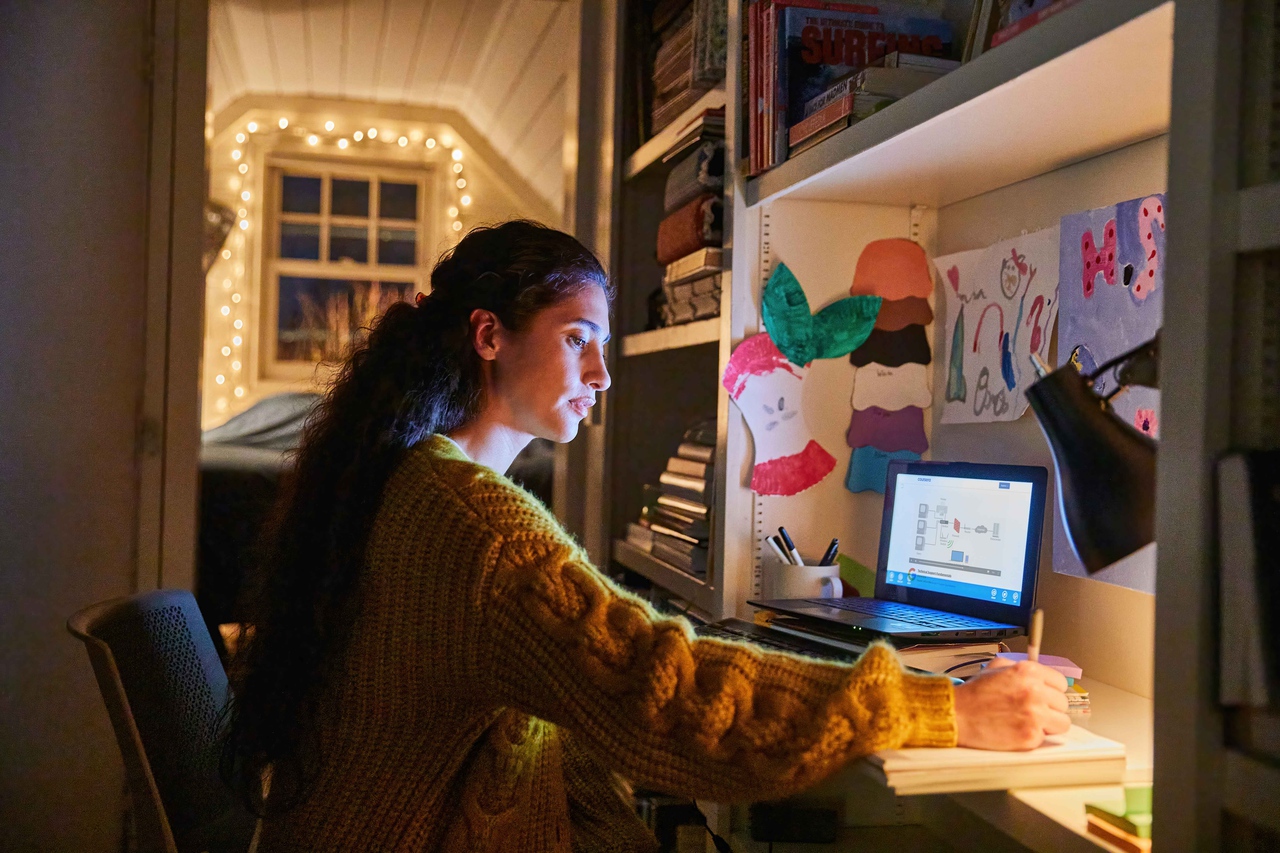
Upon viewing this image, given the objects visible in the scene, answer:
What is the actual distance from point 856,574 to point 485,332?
2.40 ft

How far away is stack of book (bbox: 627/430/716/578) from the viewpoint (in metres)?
1.88

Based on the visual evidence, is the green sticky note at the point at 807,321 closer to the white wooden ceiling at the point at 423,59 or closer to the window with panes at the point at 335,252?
the white wooden ceiling at the point at 423,59

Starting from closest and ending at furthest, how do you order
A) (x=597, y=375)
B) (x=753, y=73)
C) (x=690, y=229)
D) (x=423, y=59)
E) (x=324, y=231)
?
(x=597, y=375)
(x=753, y=73)
(x=690, y=229)
(x=423, y=59)
(x=324, y=231)

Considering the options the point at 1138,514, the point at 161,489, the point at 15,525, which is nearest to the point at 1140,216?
the point at 1138,514

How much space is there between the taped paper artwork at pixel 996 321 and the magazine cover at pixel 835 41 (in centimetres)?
31

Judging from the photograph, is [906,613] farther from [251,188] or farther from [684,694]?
[251,188]

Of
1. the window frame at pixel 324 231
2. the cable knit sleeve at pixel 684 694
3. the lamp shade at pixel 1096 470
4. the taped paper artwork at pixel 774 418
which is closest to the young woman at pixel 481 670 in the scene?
the cable knit sleeve at pixel 684 694

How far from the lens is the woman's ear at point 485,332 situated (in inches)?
55.2

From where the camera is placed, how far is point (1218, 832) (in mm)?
759

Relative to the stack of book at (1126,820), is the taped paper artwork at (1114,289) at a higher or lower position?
higher

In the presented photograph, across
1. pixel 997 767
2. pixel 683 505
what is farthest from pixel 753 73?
pixel 997 767

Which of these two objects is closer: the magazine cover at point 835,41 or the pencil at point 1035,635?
the pencil at point 1035,635

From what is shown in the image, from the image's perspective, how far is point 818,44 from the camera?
5.12ft

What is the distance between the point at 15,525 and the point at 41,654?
289 mm
